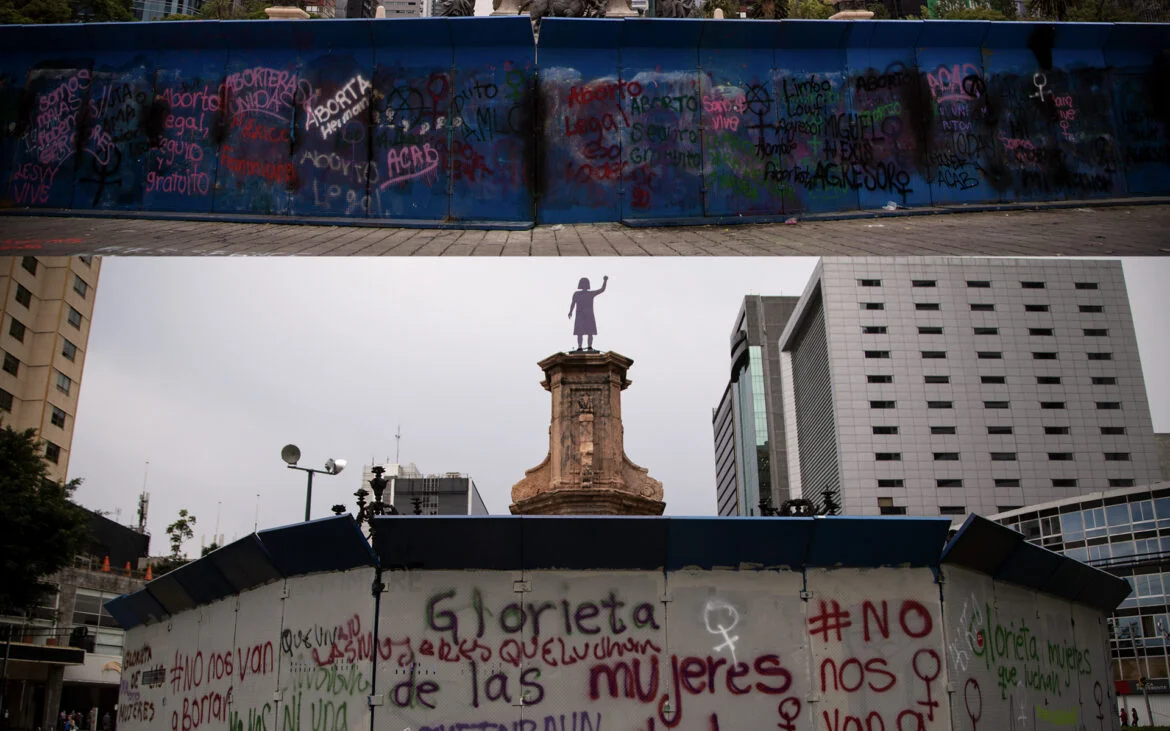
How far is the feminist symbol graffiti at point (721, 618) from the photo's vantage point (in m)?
10.9

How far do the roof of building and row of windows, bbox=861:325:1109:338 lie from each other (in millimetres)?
91684

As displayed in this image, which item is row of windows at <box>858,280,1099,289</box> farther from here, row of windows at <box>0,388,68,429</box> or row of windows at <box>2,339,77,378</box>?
row of windows at <box>0,388,68,429</box>

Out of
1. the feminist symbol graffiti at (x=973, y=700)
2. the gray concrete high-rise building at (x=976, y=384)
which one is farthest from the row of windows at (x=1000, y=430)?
the feminist symbol graffiti at (x=973, y=700)

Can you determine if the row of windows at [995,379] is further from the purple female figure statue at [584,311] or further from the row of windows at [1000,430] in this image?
the purple female figure statue at [584,311]

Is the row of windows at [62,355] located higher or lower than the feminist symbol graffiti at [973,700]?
higher

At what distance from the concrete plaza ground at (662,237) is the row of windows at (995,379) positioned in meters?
79.3

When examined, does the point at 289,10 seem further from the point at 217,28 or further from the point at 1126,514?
the point at 1126,514

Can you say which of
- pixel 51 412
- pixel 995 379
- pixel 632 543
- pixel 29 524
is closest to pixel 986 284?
pixel 995 379

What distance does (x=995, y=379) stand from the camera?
324ft

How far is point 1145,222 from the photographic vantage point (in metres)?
19.6

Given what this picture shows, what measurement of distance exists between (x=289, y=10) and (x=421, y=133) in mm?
4430

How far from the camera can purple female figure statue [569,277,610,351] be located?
2798 cm

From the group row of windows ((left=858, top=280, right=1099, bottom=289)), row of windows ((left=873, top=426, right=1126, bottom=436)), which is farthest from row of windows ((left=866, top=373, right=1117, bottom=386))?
row of windows ((left=858, top=280, right=1099, bottom=289))

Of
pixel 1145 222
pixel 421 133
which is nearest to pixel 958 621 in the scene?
pixel 1145 222
